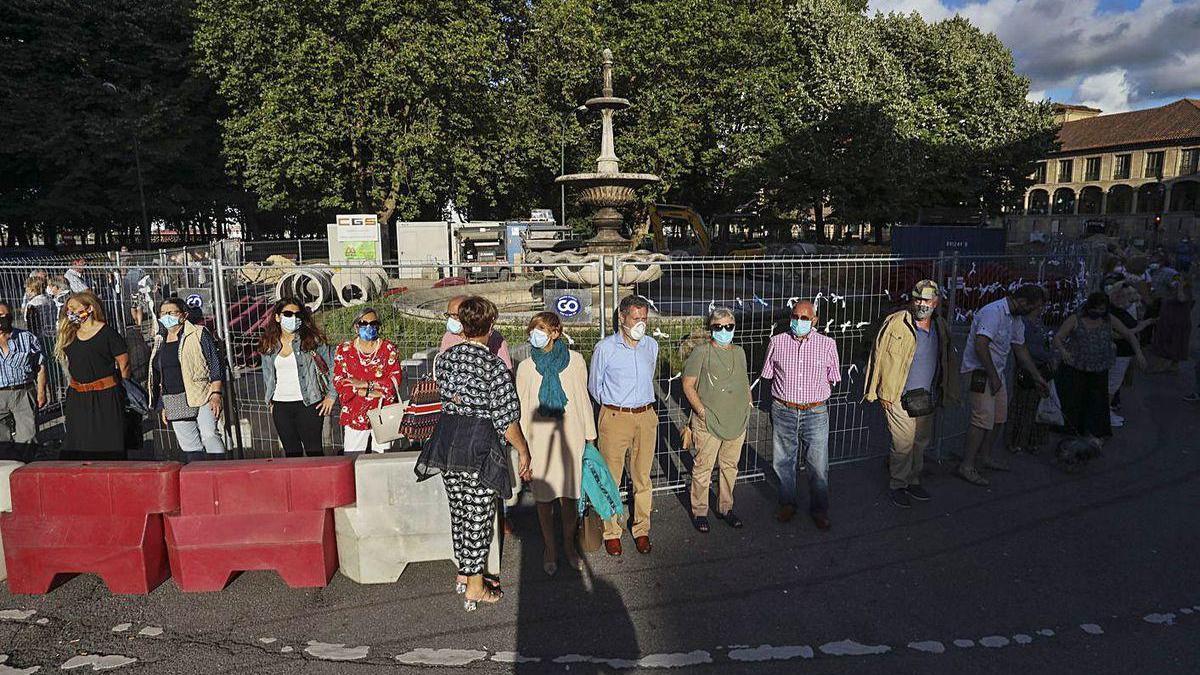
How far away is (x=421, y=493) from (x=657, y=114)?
26.2 meters

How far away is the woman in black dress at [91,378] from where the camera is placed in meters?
5.56

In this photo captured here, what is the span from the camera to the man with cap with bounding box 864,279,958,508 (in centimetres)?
559

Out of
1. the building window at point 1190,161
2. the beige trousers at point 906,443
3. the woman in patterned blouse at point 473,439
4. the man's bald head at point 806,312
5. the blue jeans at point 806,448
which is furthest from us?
the building window at point 1190,161

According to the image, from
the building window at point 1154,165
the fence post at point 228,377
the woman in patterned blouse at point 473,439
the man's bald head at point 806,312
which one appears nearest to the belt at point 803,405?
the man's bald head at point 806,312

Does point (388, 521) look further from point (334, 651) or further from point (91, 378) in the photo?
point (91, 378)

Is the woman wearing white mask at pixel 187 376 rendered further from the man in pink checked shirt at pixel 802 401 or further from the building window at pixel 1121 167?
the building window at pixel 1121 167

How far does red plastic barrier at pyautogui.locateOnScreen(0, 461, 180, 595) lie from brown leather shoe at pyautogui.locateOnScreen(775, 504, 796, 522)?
4168mm

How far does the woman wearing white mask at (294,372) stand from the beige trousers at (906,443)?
455cm

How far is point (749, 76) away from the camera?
28.4 metres

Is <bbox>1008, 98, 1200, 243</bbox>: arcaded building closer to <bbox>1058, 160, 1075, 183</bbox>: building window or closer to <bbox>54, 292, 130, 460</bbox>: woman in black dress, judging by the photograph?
<bbox>1058, 160, 1075, 183</bbox>: building window

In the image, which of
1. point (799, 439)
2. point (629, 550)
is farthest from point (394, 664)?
point (799, 439)

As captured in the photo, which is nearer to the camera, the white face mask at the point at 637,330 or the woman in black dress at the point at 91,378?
the white face mask at the point at 637,330

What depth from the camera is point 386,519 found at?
4.54m

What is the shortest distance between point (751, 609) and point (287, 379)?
12.7 ft
